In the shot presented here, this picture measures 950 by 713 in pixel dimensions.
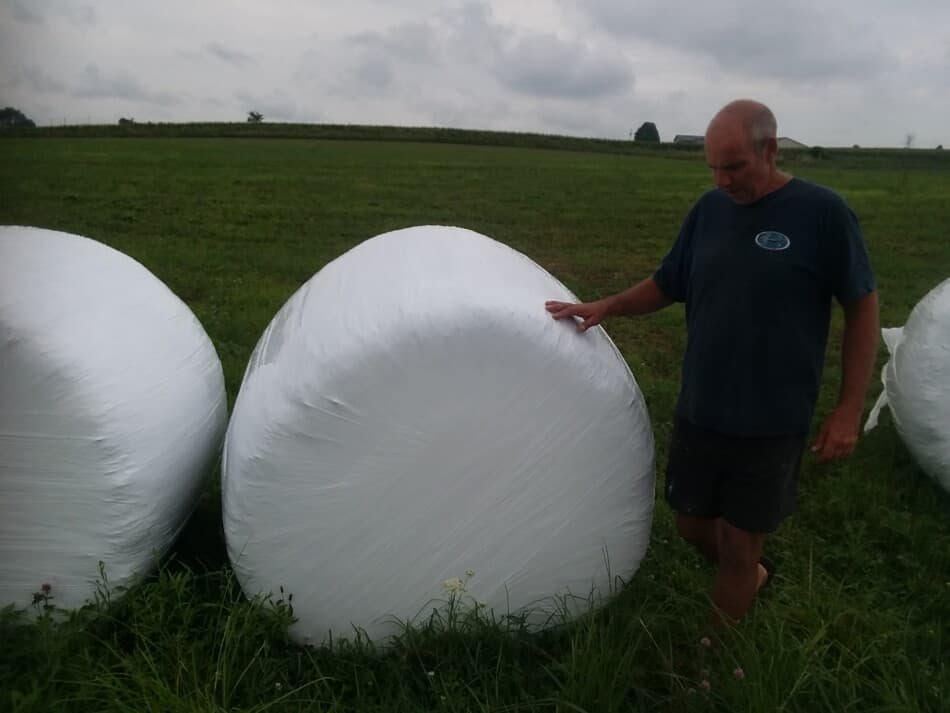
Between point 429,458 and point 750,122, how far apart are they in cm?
137

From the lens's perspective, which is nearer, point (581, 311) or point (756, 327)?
point (756, 327)

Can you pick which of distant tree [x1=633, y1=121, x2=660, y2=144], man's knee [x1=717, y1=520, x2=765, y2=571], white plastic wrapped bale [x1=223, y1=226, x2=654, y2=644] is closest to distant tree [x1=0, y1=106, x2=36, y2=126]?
white plastic wrapped bale [x1=223, y1=226, x2=654, y2=644]

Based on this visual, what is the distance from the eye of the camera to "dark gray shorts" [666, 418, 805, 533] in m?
2.68

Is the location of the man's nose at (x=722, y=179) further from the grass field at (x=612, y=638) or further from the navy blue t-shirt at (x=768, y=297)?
the grass field at (x=612, y=638)

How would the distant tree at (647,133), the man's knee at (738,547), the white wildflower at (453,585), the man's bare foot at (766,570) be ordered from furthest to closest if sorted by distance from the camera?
the distant tree at (647,133) < the man's bare foot at (766,570) < the man's knee at (738,547) < the white wildflower at (453,585)

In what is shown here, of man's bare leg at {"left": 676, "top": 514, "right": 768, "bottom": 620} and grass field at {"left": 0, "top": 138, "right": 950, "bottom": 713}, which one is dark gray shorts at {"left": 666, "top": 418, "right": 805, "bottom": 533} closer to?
man's bare leg at {"left": 676, "top": 514, "right": 768, "bottom": 620}

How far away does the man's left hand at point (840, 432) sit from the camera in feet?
8.40

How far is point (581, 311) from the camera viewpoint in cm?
280

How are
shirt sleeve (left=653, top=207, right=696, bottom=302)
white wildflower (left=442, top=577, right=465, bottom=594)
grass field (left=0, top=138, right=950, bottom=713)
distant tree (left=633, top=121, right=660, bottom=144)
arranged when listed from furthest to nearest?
distant tree (left=633, top=121, right=660, bottom=144) < shirt sleeve (left=653, top=207, right=696, bottom=302) < white wildflower (left=442, top=577, right=465, bottom=594) < grass field (left=0, top=138, right=950, bottom=713)

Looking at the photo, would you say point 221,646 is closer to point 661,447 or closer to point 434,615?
point 434,615

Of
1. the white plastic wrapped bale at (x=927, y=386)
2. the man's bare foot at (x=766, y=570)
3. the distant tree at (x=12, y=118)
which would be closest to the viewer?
the distant tree at (x=12, y=118)

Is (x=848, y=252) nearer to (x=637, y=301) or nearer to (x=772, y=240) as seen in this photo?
(x=772, y=240)

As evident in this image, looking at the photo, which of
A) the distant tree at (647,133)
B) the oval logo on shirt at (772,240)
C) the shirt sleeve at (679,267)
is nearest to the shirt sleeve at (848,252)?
the oval logo on shirt at (772,240)

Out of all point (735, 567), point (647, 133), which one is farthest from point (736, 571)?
point (647, 133)
